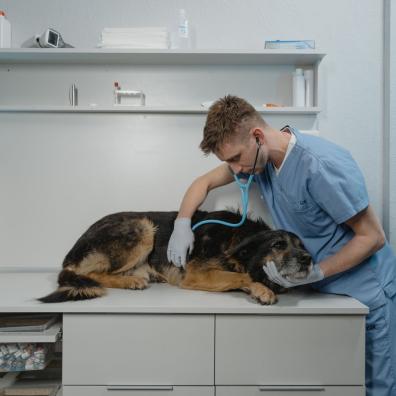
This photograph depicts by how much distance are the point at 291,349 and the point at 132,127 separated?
125 centimetres

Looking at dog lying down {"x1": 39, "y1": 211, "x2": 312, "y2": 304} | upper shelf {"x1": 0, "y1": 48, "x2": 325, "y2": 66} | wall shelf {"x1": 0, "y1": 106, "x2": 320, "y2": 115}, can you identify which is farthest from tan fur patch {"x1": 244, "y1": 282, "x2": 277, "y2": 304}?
upper shelf {"x1": 0, "y1": 48, "x2": 325, "y2": 66}

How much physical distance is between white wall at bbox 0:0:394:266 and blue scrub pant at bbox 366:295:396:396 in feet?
2.76

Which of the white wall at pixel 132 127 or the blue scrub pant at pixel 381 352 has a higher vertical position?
the white wall at pixel 132 127

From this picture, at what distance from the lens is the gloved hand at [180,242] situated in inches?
66.6

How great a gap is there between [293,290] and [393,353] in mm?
406

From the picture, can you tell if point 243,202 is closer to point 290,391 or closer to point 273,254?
point 273,254

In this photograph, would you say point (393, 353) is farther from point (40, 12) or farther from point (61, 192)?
point (40, 12)

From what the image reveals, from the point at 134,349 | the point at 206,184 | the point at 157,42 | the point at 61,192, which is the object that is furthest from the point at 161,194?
the point at 134,349

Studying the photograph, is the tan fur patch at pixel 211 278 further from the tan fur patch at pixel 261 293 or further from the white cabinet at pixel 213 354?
the white cabinet at pixel 213 354

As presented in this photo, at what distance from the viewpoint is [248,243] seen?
5.42ft

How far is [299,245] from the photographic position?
159cm

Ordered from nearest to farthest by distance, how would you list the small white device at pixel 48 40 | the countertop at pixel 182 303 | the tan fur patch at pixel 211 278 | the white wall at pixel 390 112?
1. the countertop at pixel 182 303
2. the tan fur patch at pixel 211 278
3. the small white device at pixel 48 40
4. the white wall at pixel 390 112

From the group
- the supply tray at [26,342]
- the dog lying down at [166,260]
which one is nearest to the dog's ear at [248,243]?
the dog lying down at [166,260]

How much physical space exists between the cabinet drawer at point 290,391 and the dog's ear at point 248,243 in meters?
0.51
